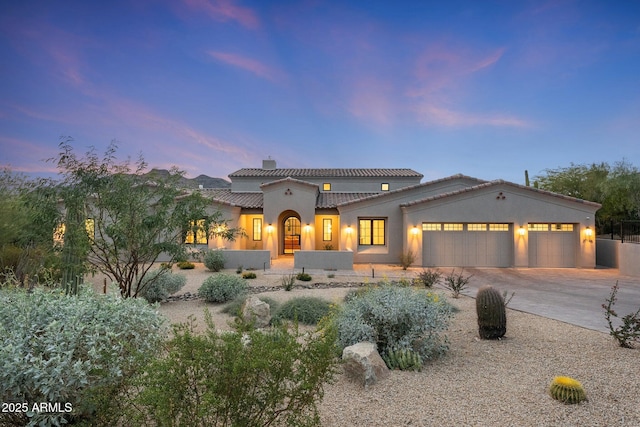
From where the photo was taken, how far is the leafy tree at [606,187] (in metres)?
20.2

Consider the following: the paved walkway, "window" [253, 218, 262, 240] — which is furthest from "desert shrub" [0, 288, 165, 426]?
"window" [253, 218, 262, 240]

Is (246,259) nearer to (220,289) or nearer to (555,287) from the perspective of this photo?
(220,289)

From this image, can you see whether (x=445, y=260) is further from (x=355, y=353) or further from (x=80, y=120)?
(x=80, y=120)

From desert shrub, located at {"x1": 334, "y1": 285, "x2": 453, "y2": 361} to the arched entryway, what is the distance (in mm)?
17158

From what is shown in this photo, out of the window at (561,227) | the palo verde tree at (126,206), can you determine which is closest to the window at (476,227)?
the window at (561,227)

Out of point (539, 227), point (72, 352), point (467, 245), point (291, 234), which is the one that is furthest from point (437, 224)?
point (72, 352)

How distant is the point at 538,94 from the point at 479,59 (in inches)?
296

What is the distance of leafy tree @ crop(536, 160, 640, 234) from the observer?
66.4ft

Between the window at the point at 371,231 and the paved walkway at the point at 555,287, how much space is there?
1671mm

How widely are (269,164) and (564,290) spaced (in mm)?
23617

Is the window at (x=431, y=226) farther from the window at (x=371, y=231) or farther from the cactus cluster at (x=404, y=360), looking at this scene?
the cactus cluster at (x=404, y=360)

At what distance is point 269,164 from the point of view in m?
28.5

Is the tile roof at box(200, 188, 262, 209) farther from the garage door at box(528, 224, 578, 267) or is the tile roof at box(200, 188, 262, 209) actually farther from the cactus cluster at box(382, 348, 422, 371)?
the garage door at box(528, 224, 578, 267)

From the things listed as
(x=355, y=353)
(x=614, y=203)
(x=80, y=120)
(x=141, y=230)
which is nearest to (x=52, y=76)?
(x=80, y=120)
